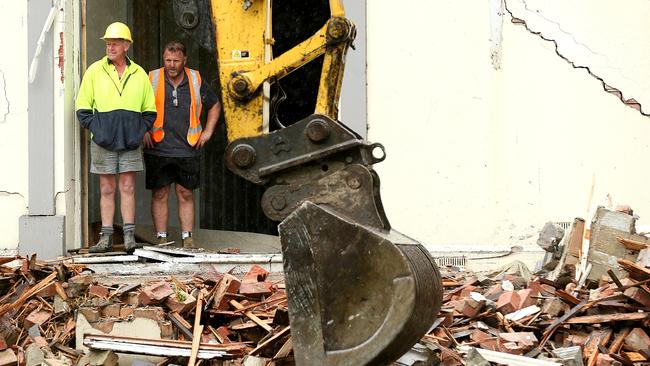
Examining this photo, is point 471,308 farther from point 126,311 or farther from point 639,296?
point 126,311

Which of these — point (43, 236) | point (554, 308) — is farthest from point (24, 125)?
point (554, 308)

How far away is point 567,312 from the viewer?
21.1 feet

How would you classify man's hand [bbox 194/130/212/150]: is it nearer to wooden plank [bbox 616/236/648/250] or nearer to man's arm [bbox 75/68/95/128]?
man's arm [bbox 75/68/95/128]

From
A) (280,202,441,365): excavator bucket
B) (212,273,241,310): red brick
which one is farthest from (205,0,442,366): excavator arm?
(212,273,241,310): red brick

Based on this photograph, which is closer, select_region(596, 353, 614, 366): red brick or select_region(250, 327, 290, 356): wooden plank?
select_region(596, 353, 614, 366): red brick

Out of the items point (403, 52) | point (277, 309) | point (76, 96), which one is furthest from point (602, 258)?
point (76, 96)

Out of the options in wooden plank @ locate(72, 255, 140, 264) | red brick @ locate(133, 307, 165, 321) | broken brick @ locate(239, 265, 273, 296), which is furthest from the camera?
wooden plank @ locate(72, 255, 140, 264)

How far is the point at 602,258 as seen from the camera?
715 centimetres

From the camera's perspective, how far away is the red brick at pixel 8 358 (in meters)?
6.27

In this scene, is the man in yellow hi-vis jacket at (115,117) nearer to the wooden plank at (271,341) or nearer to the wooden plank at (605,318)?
the wooden plank at (271,341)

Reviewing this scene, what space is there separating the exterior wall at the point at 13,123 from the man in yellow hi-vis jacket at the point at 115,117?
27.1 inches

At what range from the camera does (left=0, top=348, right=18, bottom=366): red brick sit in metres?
6.27

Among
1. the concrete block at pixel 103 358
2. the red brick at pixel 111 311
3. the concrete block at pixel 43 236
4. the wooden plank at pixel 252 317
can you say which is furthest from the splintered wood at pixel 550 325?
the concrete block at pixel 43 236

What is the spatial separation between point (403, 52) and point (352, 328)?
5.10 m
